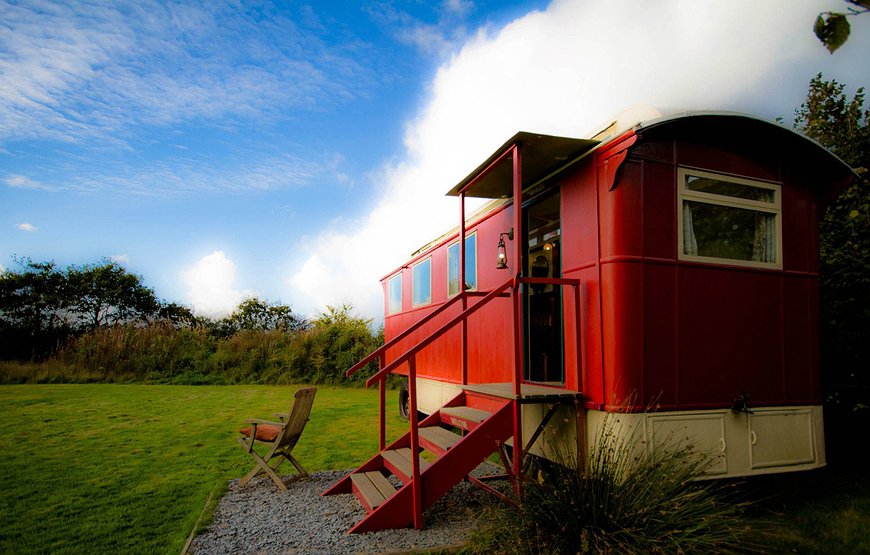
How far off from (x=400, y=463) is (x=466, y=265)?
9.32ft

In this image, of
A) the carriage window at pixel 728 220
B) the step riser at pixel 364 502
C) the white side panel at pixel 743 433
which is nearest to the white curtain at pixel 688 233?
the carriage window at pixel 728 220

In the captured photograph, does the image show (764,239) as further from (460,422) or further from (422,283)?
(422,283)

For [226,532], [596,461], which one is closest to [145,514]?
[226,532]

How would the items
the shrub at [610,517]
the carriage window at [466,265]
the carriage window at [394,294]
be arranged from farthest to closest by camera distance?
the carriage window at [394,294], the carriage window at [466,265], the shrub at [610,517]

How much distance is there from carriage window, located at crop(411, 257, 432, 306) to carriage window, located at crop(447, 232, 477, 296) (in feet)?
2.78

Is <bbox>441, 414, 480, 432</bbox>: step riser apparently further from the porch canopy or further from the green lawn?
the porch canopy

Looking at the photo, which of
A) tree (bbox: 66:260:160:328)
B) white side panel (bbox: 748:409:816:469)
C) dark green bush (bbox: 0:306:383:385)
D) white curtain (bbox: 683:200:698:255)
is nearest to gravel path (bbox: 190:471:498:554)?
white side panel (bbox: 748:409:816:469)

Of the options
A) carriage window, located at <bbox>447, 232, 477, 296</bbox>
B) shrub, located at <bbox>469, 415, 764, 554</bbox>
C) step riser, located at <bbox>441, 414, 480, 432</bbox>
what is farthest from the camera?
carriage window, located at <bbox>447, 232, 477, 296</bbox>

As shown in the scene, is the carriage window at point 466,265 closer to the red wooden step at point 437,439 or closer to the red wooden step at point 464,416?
the red wooden step at point 464,416

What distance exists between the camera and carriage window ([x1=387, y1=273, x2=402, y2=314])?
32.8 feet

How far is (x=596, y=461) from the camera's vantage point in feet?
11.0

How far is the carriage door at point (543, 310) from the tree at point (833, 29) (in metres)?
4.12

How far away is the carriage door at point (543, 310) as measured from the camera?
18.4ft

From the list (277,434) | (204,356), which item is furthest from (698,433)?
(204,356)
